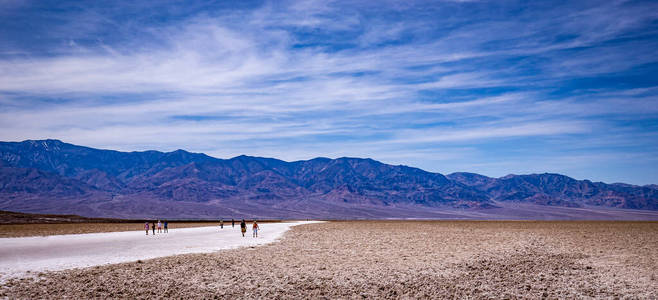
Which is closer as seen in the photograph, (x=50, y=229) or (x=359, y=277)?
(x=359, y=277)

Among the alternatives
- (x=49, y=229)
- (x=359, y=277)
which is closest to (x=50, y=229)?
(x=49, y=229)

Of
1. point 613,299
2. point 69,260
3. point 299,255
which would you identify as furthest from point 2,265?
point 613,299

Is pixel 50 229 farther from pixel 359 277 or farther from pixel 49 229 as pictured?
pixel 359 277

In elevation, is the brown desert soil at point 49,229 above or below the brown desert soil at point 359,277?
below

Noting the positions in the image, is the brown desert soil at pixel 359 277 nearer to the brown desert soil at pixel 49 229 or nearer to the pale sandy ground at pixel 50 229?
the pale sandy ground at pixel 50 229

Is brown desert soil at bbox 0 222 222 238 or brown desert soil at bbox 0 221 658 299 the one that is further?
brown desert soil at bbox 0 222 222 238

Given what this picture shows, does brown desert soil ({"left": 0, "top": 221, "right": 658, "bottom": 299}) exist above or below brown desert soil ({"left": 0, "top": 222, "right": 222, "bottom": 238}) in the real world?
above

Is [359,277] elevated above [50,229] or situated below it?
above

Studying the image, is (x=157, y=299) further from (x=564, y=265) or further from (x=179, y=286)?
(x=564, y=265)

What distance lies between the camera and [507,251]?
23.0 meters

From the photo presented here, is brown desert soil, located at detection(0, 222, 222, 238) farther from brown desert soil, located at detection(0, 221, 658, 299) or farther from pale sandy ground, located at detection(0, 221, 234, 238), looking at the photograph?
brown desert soil, located at detection(0, 221, 658, 299)

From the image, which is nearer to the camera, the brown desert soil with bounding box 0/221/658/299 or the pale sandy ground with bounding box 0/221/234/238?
the brown desert soil with bounding box 0/221/658/299

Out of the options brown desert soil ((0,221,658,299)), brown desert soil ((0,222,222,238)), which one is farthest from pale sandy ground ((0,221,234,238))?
brown desert soil ((0,221,658,299))

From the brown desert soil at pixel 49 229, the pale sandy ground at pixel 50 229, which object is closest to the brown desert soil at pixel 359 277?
the pale sandy ground at pixel 50 229
